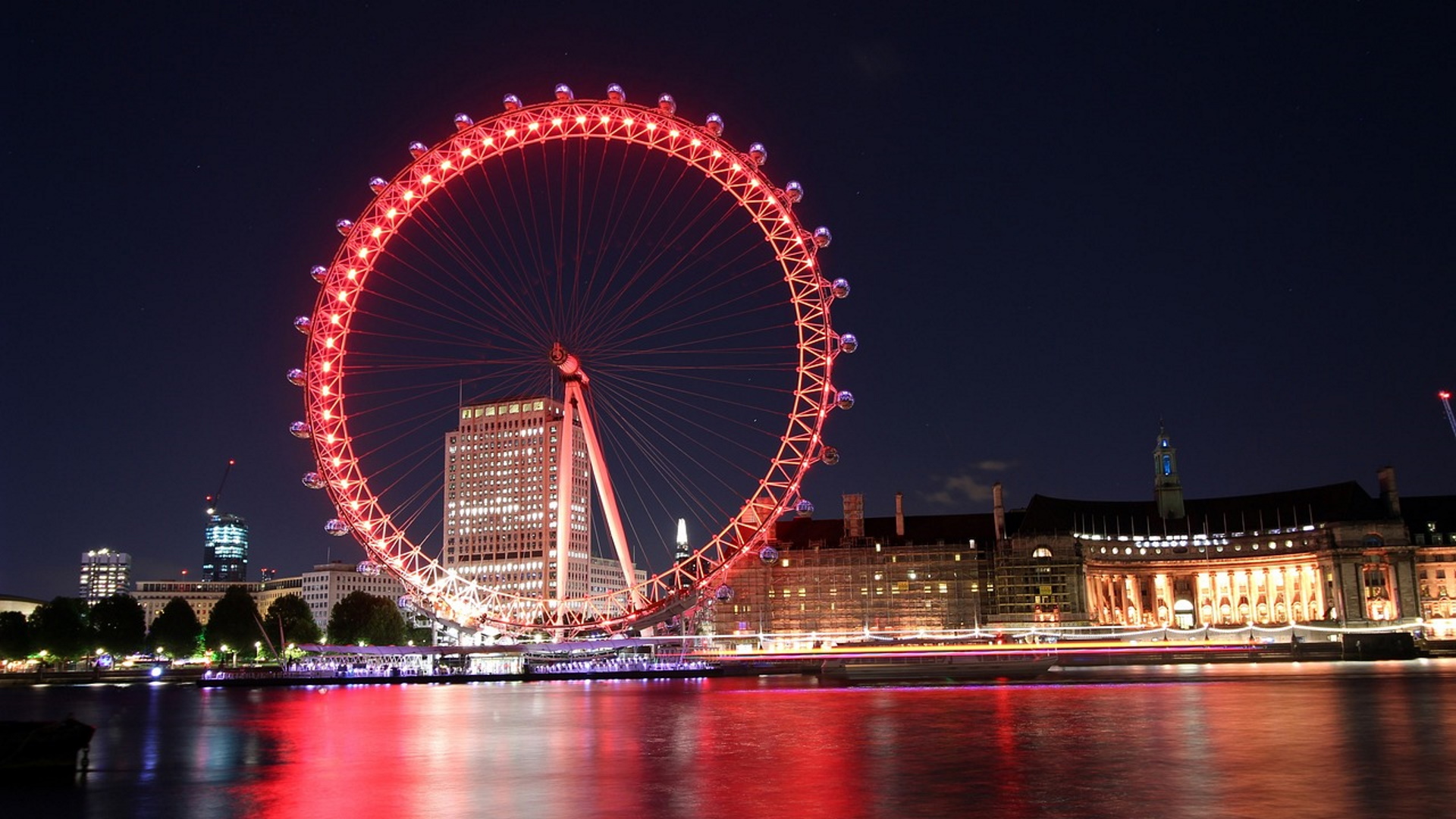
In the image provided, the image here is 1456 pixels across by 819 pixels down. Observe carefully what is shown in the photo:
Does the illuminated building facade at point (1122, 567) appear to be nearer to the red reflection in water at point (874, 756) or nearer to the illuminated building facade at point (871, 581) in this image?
the illuminated building facade at point (871, 581)

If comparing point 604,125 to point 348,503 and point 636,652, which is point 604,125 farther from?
point 636,652

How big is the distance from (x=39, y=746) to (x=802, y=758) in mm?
17740

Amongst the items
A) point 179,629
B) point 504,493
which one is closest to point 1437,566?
Result: point 504,493

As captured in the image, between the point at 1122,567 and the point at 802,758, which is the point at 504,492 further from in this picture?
the point at 802,758

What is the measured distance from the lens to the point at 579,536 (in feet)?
593

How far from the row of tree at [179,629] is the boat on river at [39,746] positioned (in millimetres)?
89475

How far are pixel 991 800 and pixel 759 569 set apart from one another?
Result: 411ft

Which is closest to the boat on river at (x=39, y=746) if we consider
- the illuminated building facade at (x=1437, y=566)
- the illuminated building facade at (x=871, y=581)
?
the illuminated building facade at (x=871, y=581)

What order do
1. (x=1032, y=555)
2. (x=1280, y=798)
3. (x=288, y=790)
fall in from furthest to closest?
(x=1032, y=555) → (x=288, y=790) → (x=1280, y=798)

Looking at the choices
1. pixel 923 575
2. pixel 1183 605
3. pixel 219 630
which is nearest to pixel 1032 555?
pixel 923 575

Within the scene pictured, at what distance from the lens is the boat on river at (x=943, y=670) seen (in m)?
72.9

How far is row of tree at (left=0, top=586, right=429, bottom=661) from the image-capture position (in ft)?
358

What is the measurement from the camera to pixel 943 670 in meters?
75.6

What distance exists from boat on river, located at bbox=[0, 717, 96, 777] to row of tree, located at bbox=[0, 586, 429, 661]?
89.5 metres
